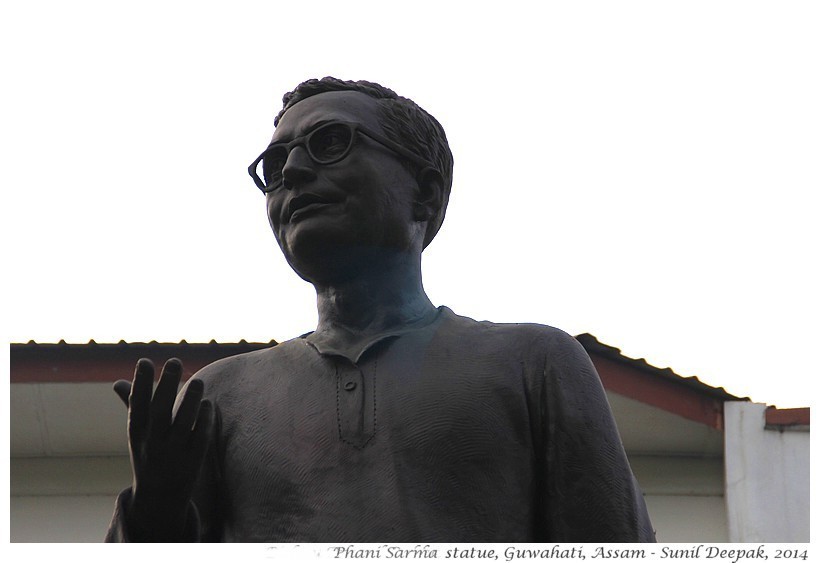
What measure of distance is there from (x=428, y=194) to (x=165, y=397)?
4.10ft

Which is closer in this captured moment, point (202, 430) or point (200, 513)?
point (202, 430)

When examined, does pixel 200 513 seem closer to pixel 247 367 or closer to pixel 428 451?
pixel 247 367

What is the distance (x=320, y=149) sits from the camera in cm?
546

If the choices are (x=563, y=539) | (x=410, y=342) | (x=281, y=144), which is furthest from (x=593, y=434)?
(x=281, y=144)

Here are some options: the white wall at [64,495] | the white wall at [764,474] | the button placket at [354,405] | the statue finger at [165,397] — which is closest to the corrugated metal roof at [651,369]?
the white wall at [764,474]

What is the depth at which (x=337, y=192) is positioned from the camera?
5.36 metres

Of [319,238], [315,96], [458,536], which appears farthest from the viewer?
[315,96]

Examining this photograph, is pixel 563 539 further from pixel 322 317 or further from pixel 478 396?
pixel 322 317

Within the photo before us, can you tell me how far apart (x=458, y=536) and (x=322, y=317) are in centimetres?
97

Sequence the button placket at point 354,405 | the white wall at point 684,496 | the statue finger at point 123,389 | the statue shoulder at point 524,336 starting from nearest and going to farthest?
the statue finger at point 123,389 → the button placket at point 354,405 → the statue shoulder at point 524,336 → the white wall at point 684,496

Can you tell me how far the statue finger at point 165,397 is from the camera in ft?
15.5

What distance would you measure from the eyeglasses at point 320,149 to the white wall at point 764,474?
8.12 metres

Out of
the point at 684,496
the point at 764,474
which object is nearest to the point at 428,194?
the point at 764,474

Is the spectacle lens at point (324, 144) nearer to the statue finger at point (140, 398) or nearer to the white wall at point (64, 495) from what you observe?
the statue finger at point (140, 398)
